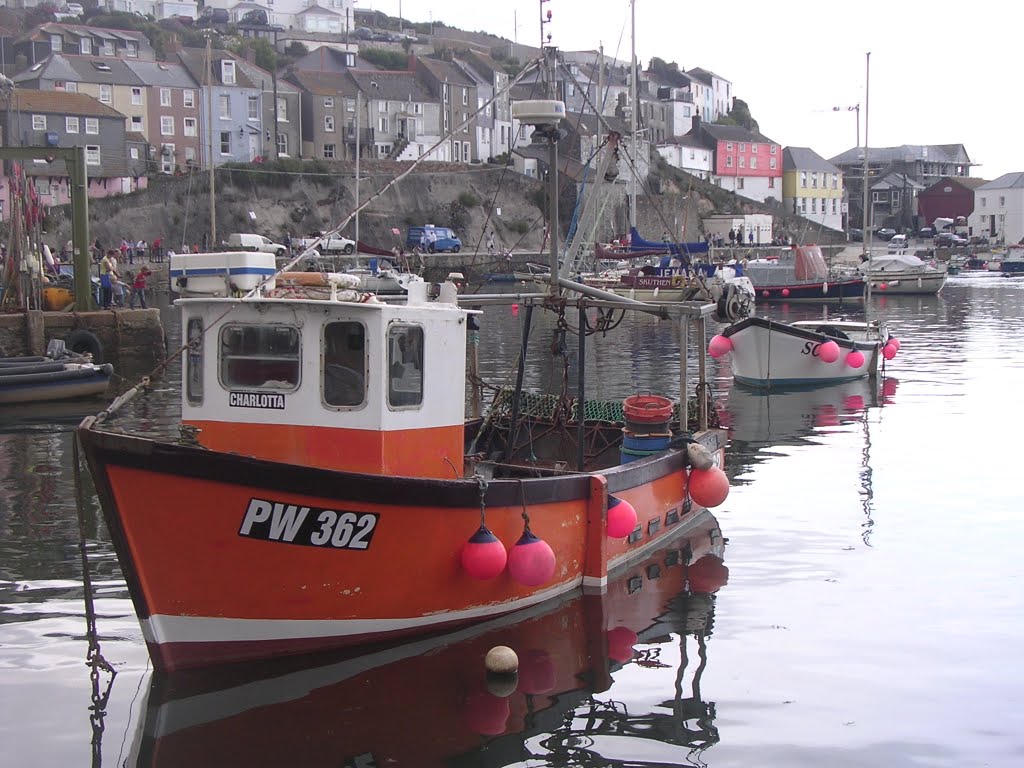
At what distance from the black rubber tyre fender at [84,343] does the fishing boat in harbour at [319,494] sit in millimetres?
17948

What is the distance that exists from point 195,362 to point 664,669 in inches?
177

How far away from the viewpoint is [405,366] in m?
9.30

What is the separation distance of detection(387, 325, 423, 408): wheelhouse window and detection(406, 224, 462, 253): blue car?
211ft

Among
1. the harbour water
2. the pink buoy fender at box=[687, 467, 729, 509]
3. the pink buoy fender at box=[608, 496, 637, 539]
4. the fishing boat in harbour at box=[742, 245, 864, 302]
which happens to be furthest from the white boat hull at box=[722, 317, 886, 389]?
the fishing boat in harbour at box=[742, 245, 864, 302]

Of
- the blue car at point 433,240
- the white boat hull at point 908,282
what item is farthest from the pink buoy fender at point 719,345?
the blue car at point 433,240

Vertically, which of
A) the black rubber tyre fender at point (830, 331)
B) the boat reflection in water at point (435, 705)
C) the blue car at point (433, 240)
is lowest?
the boat reflection in water at point (435, 705)

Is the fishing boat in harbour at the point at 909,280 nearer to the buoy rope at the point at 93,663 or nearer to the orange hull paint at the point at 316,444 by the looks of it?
the orange hull paint at the point at 316,444

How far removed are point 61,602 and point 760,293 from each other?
5116 cm

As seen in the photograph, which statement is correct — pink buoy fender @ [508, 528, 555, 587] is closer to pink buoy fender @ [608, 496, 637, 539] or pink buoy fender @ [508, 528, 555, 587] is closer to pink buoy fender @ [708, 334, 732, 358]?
pink buoy fender @ [608, 496, 637, 539]

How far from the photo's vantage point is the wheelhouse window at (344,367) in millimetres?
8969

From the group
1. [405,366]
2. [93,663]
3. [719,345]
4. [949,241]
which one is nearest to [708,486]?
[405,366]

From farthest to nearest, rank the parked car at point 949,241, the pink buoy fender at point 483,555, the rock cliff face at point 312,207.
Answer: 1. the parked car at point 949,241
2. the rock cliff face at point 312,207
3. the pink buoy fender at point 483,555

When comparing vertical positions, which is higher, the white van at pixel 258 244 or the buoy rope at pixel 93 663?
the white van at pixel 258 244

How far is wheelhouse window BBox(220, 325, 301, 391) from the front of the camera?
29.6 feet
